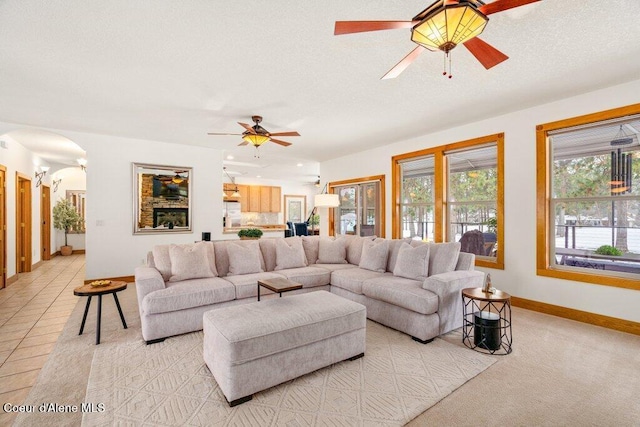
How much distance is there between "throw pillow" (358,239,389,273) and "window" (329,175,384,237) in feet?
6.93

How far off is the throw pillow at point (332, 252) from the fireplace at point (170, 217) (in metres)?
3.01

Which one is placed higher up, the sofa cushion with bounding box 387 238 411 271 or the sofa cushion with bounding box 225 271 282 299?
the sofa cushion with bounding box 387 238 411 271

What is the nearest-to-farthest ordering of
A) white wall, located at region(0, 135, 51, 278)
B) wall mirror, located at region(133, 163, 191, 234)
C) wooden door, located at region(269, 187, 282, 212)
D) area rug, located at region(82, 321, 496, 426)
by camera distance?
area rug, located at region(82, 321, 496, 426) < white wall, located at region(0, 135, 51, 278) < wall mirror, located at region(133, 163, 191, 234) < wooden door, located at region(269, 187, 282, 212)

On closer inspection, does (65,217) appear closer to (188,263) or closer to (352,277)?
(188,263)

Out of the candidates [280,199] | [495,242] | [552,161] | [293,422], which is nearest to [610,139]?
[552,161]

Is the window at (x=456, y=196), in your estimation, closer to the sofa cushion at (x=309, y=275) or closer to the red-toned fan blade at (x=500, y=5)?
the sofa cushion at (x=309, y=275)

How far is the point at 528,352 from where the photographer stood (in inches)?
108

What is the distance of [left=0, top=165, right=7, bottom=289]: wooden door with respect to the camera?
194 inches

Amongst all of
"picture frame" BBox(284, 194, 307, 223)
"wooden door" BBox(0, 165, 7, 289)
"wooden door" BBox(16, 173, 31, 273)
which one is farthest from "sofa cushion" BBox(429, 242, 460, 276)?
"picture frame" BBox(284, 194, 307, 223)

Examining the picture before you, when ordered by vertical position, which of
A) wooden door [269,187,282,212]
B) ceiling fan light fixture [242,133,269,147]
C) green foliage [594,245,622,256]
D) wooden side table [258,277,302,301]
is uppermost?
ceiling fan light fixture [242,133,269,147]

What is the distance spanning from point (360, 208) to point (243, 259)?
3.71m

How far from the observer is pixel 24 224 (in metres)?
6.13

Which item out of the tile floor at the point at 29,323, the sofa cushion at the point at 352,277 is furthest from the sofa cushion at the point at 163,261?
the sofa cushion at the point at 352,277

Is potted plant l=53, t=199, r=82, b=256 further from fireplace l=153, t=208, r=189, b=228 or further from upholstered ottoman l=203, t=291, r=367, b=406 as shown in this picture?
upholstered ottoman l=203, t=291, r=367, b=406
